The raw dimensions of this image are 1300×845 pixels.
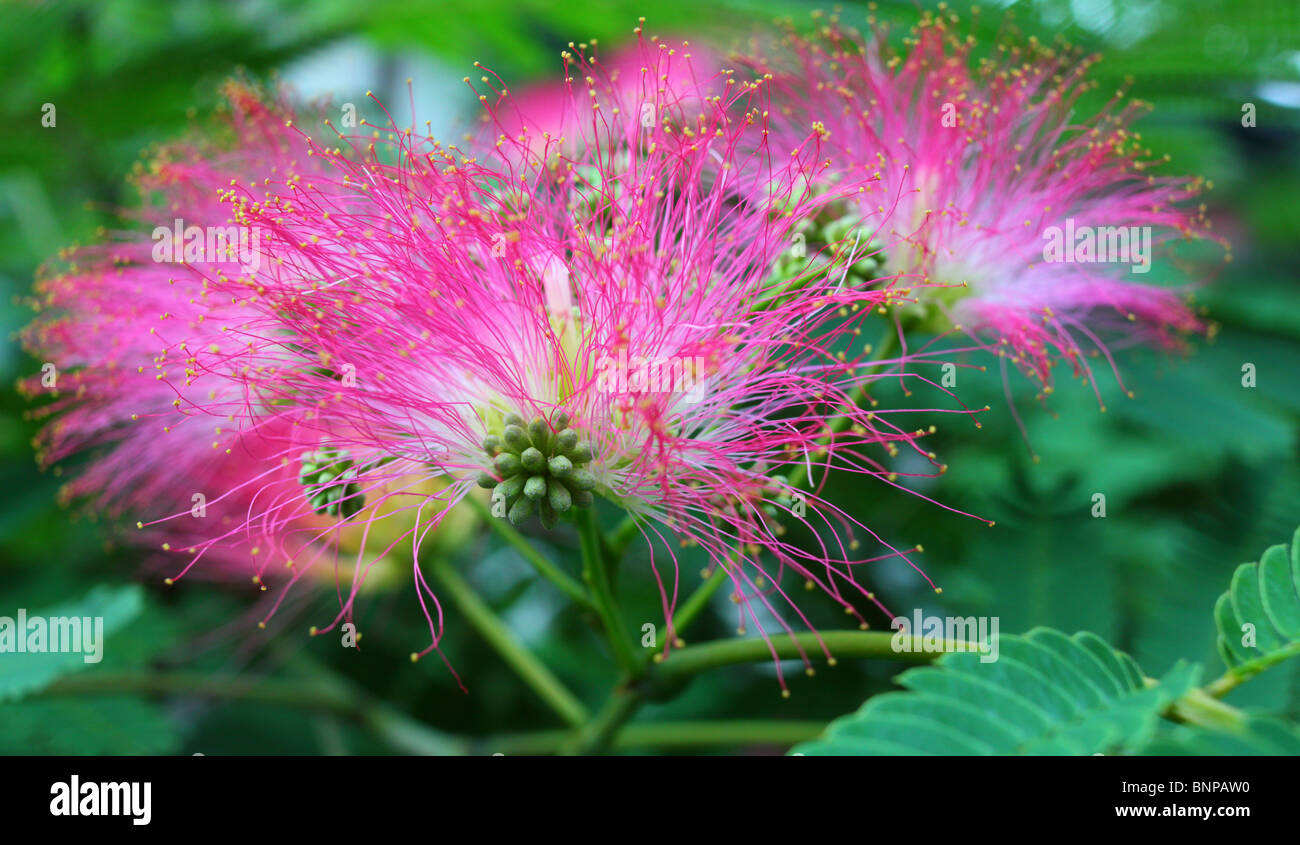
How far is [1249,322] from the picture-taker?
2.29 meters

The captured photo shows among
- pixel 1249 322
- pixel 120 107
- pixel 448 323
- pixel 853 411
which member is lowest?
pixel 853 411

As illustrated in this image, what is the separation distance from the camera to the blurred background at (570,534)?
180cm

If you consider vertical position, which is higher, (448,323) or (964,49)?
(964,49)

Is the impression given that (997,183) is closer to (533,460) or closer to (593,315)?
(593,315)

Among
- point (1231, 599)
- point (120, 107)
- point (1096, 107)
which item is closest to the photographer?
point (1231, 599)

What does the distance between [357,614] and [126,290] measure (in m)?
1.01

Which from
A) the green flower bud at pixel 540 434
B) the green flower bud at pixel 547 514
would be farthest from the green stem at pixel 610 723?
the green flower bud at pixel 540 434

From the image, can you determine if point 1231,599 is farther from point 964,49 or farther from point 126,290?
point 126,290

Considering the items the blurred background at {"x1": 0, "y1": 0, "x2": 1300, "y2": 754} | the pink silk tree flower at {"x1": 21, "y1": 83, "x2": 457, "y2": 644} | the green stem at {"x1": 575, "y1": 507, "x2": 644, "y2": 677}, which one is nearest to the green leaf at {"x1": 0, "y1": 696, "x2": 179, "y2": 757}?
the blurred background at {"x1": 0, "y1": 0, "x2": 1300, "y2": 754}

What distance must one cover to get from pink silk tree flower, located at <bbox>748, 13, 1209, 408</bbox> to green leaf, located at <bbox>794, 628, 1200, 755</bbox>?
2.06 feet

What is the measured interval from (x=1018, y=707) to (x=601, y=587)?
0.63 metres

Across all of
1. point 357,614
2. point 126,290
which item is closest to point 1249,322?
point 357,614

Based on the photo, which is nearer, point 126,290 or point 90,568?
point 126,290
